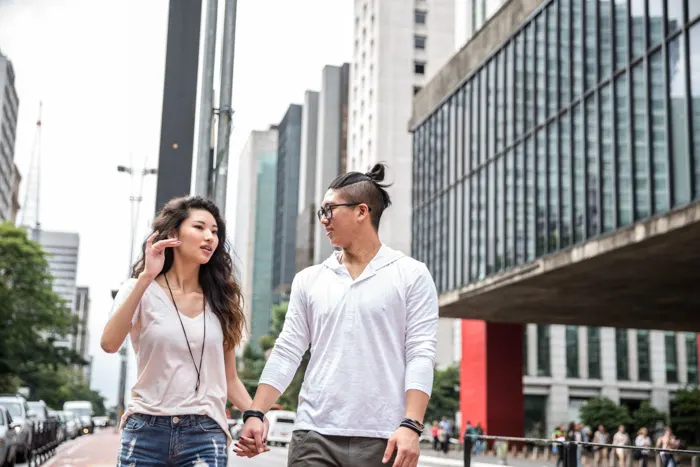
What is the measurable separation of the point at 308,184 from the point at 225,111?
3882 inches

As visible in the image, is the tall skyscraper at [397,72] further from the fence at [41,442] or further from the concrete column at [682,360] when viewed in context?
the fence at [41,442]

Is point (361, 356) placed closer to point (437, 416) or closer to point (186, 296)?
point (186, 296)

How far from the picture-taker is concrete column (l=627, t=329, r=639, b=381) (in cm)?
6912

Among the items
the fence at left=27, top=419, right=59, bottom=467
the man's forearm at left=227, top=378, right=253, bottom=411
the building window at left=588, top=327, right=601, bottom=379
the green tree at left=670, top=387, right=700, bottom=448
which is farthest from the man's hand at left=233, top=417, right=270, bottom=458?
the building window at left=588, top=327, right=601, bottom=379

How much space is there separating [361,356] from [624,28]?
2125cm

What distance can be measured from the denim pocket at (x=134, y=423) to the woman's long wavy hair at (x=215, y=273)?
49 centimetres

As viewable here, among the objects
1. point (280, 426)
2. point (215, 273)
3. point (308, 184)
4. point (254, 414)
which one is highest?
point (308, 184)

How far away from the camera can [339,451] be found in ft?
11.7

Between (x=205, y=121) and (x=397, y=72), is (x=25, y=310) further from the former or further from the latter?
(x=205, y=121)

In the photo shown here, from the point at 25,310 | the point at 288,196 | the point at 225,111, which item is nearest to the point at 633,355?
the point at 25,310

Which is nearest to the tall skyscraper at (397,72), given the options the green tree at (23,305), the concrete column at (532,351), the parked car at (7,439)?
the concrete column at (532,351)

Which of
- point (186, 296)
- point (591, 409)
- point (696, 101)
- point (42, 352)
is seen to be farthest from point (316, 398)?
point (591, 409)

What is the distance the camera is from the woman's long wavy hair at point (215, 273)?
390 centimetres

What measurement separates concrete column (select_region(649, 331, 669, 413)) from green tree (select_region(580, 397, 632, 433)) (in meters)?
9.24
